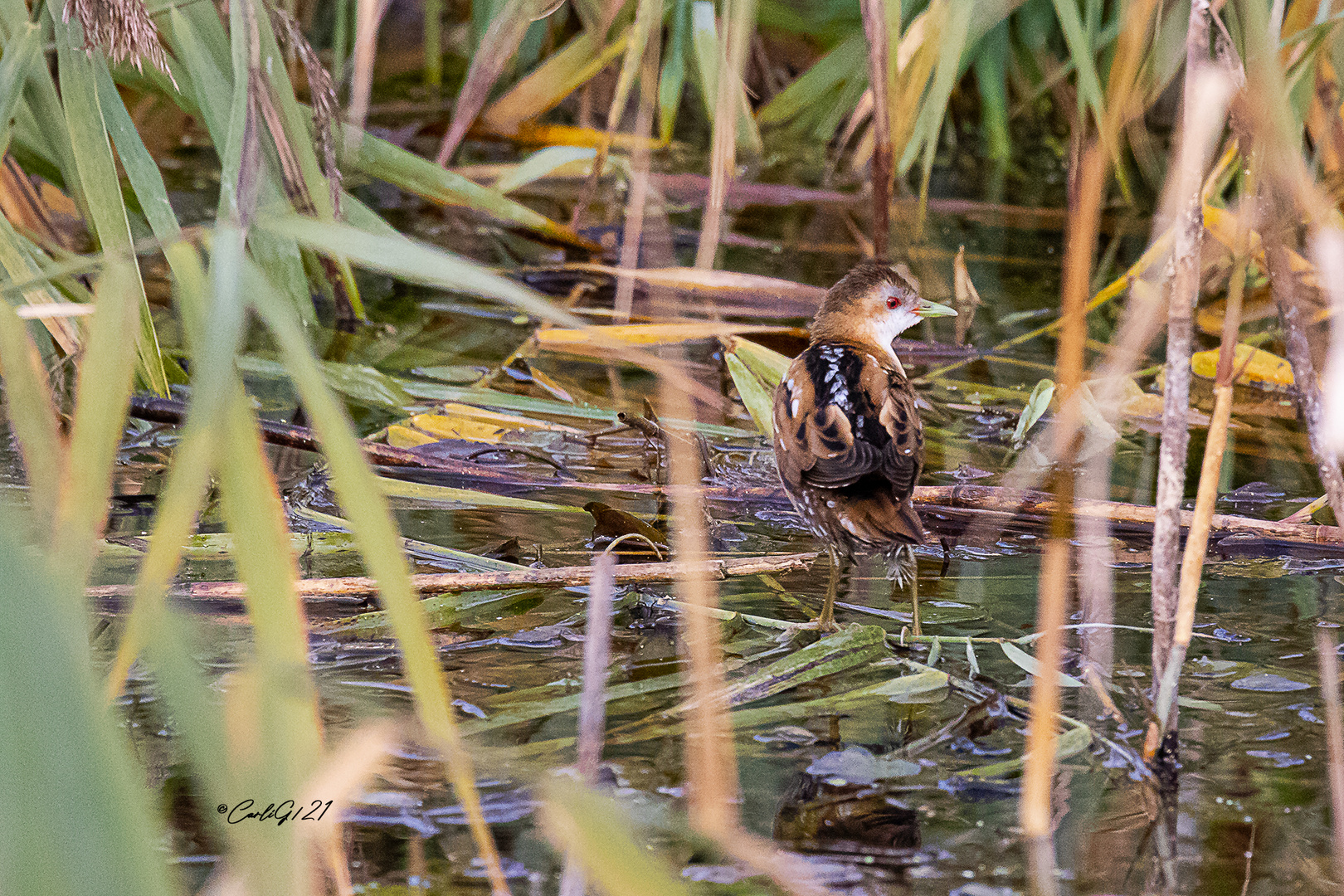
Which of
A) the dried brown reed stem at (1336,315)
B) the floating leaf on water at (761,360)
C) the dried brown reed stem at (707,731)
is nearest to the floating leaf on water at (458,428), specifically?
the floating leaf on water at (761,360)

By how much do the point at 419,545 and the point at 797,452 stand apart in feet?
2.55

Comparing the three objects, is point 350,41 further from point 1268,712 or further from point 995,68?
point 1268,712

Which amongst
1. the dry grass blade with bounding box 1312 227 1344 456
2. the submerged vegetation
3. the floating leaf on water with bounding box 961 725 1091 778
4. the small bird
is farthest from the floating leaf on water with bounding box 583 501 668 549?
the dry grass blade with bounding box 1312 227 1344 456

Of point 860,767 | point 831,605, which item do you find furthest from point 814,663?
point 860,767

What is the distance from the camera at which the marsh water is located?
1.68 m

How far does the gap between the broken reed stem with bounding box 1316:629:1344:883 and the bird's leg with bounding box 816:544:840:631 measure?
31.6 inches

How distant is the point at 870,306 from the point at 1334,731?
4.99ft

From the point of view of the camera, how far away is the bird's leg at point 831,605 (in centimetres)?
233

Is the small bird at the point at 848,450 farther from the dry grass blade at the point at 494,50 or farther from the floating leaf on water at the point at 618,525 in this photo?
the dry grass blade at the point at 494,50

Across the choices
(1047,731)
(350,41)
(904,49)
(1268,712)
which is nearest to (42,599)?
(1047,731)

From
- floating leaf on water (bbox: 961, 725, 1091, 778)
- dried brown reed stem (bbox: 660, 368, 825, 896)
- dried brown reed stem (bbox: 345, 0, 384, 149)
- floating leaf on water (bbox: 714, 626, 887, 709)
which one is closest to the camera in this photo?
dried brown reed stem (bbox: 660, 368, 825, 896)

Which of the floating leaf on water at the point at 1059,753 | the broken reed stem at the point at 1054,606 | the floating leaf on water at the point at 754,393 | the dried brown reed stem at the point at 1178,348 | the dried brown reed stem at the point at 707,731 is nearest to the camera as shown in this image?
the dried brown reed stem at the point at 707,731

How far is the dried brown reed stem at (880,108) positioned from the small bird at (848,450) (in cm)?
86

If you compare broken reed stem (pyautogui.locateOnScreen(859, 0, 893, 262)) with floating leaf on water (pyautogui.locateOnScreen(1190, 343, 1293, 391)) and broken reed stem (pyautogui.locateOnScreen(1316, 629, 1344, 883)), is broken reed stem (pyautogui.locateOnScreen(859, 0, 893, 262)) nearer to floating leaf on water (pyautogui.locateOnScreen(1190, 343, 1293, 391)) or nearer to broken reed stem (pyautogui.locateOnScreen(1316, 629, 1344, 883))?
floating leaf on water (pyautogui.locateOnScreen(1190, 343, 1293, 391))
